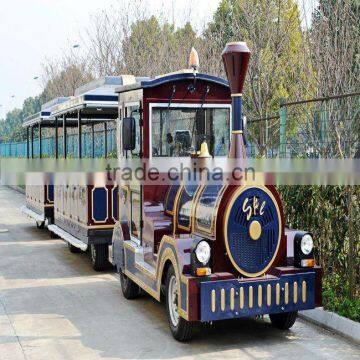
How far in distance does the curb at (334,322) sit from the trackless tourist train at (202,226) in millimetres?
404

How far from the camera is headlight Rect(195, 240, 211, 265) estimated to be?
5.25 meters

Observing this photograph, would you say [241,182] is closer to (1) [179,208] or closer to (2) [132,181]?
(1) [179,208]

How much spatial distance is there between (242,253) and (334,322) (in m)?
1.38

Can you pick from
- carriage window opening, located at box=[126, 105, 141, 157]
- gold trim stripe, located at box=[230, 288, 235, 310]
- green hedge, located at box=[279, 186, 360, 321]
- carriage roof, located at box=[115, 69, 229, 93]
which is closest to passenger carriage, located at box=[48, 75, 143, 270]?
carriage window opening, located at box=[126, 105, 141, 157]

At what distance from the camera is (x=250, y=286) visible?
5.36 meters

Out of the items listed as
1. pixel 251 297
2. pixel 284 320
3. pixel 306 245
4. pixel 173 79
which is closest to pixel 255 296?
pixel 251 297

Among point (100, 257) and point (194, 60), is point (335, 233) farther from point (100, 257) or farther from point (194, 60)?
point (100, 257)

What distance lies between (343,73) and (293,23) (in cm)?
448

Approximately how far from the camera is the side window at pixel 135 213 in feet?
22.9

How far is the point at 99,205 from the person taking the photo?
31.0 feet

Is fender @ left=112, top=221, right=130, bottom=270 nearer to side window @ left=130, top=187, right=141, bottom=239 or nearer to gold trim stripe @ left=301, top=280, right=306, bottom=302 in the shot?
side window @ left=130, top=187, right=141, bottom=239

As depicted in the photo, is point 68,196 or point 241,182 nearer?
point 241,182

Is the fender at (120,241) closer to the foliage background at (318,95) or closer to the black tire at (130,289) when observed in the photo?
the black tire at (130,289)

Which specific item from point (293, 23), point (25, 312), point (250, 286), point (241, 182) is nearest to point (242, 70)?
point (241, 182)
